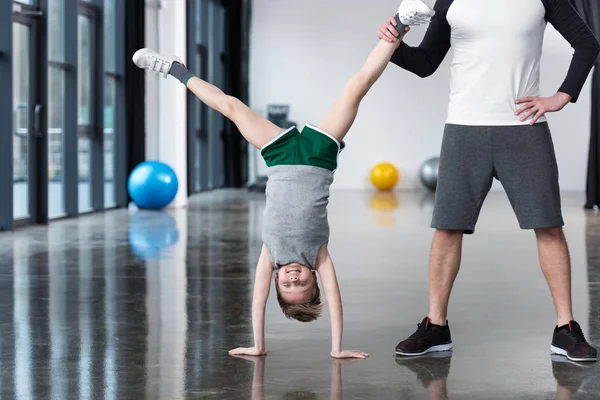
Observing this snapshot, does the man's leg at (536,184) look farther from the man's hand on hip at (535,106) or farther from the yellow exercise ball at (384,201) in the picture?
the yellow exercise ball at (384,201)

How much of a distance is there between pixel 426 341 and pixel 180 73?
1336 millimetres

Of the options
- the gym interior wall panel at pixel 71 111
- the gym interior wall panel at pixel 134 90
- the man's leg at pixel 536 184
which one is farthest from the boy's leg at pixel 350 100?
the gym interior wall panel at pixel 134 90

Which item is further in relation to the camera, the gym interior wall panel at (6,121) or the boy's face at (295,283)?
the gym interior wall panel at (6,121)

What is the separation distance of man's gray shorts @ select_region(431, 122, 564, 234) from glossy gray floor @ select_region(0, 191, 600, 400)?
489mm

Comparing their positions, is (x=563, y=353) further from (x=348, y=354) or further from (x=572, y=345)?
(x=348, y=354)

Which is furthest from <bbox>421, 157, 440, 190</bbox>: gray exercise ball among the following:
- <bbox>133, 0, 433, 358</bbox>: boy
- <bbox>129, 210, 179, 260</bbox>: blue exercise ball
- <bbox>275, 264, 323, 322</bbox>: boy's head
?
<bbox>275, 264, 323, 322</bbox>: boy's head

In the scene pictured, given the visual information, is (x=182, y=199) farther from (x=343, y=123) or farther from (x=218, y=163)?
(x=343, y=123)

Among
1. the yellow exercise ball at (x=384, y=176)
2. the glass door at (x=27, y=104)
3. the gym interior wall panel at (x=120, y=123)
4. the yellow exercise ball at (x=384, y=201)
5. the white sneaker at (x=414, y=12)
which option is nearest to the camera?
the white sneaker at (x=414, y=12)

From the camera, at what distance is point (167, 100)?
10.2m

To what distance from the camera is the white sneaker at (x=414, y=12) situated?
2822mm

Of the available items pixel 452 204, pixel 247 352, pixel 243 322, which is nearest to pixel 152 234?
pixel 243 322

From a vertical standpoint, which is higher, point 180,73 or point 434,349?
point 180,73

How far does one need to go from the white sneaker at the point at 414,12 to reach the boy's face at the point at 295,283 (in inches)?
34.1

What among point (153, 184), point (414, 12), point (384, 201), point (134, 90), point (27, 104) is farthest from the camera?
point (384, 201)
